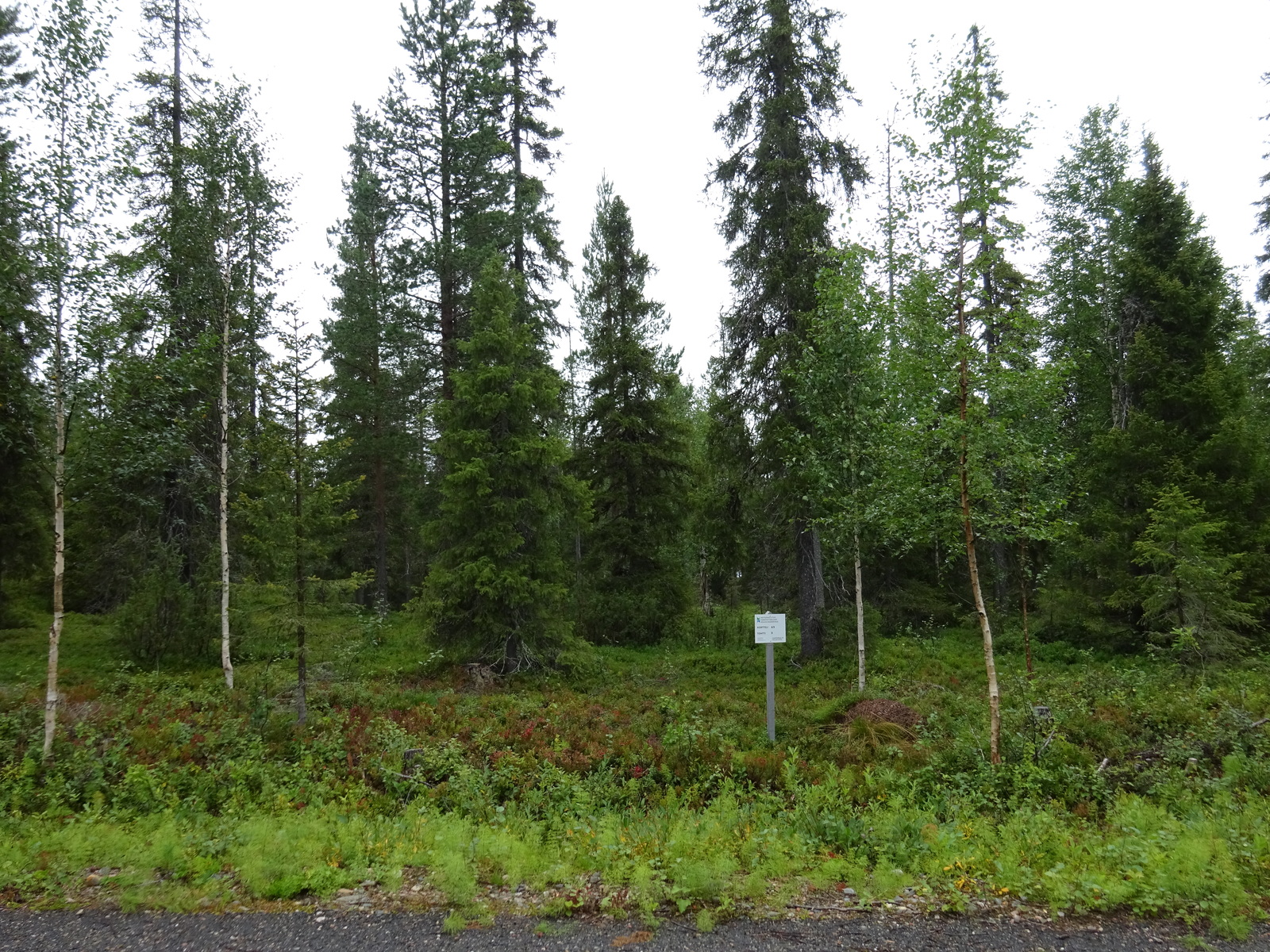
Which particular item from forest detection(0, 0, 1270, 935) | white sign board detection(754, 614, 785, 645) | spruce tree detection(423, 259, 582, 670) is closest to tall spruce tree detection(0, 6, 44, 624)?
forest detection(0, 0, 1270, 935)

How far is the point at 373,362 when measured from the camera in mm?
21172

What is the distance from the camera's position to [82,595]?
73.6 ft

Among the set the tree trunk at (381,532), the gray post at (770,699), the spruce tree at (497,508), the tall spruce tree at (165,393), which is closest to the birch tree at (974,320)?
the gray post at (770,699)

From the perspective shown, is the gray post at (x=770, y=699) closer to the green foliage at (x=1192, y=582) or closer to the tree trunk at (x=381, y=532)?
the green foliage at (x=1192, y=582)

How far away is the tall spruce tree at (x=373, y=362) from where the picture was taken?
1806 cm

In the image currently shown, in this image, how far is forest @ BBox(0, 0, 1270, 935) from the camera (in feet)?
21.0

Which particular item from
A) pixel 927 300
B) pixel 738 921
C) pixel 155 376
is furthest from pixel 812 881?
pixel 155 376

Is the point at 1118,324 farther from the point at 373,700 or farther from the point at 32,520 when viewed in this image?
the point at 32,520

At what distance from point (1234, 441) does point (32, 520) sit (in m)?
29.6

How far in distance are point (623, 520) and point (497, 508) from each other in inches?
235

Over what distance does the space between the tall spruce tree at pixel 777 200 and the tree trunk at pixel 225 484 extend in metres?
10.7

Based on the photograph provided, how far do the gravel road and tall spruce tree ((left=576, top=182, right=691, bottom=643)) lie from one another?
1458cm

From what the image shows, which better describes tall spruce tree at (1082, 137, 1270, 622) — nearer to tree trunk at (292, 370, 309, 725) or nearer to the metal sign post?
the metal sign post

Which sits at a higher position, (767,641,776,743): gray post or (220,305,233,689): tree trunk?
(220,305,233,689): tree trunk
